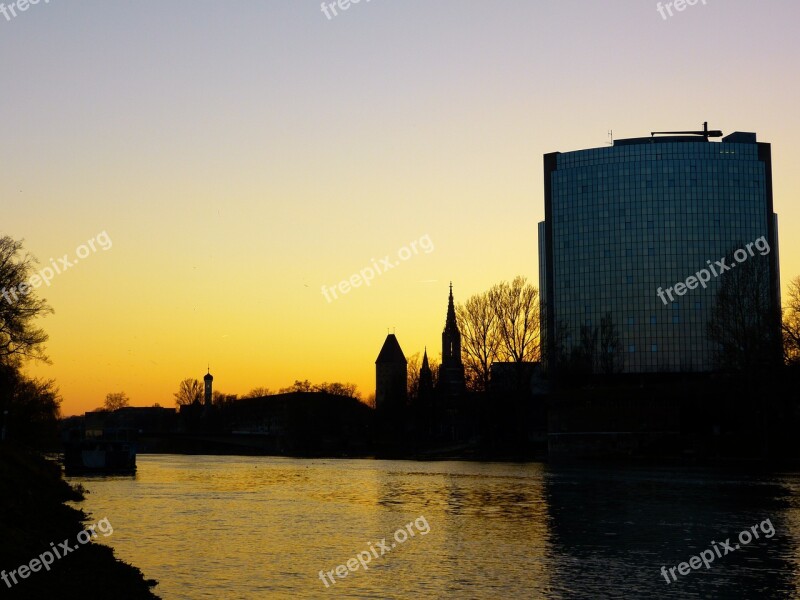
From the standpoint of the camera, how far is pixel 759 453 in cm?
10300

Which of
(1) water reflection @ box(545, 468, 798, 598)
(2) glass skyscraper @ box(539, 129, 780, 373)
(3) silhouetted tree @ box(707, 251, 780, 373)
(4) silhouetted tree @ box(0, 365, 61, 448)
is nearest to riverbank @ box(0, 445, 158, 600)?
(1) water reflection @ box(545, 468, 798, 598)

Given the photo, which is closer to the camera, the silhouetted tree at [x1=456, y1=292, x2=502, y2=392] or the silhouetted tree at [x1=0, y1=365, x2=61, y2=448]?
the silhouetted tree at [x1=0, y1=365, x2=61, y2=448]

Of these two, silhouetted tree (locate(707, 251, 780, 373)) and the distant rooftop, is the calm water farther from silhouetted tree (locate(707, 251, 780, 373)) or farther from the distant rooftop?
the distant rooftop

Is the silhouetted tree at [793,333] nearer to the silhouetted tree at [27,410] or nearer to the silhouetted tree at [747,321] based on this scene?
the silhouetted tree at [747,321]

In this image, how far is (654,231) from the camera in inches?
7367

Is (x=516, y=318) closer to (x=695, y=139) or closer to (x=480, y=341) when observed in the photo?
(x=480, y=341)

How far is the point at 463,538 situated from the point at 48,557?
16.7m

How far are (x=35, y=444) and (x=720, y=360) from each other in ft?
215

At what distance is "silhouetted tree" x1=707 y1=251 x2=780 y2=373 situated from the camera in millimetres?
95000

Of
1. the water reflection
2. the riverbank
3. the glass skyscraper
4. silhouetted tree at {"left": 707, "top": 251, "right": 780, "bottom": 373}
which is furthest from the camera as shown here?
the glass skyscraper

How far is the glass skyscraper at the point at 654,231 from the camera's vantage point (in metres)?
185

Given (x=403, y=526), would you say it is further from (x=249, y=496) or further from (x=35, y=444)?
(x=35, y=444)

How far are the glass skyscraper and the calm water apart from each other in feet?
391

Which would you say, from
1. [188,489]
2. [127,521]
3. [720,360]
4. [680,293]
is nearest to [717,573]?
[127,521]
